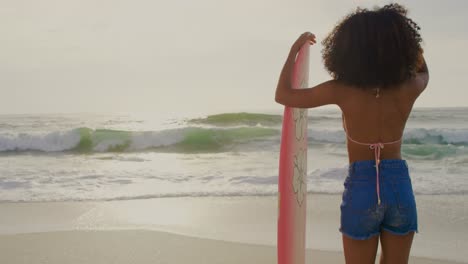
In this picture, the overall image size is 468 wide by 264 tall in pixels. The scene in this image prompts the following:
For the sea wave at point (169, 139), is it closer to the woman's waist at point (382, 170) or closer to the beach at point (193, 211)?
the beach at point (193, 211)

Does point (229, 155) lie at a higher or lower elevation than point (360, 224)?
lower

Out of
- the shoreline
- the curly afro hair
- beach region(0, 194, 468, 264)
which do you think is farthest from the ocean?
the curly afro hair

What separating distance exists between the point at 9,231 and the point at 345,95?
172 inches

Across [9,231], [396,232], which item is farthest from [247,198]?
[396,232]

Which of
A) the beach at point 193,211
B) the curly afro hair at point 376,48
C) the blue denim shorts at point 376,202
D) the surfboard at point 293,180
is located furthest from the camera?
the beach at point 193,211

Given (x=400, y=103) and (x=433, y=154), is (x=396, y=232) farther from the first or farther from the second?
(x=433, y=154)

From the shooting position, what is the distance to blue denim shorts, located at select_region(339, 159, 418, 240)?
90.9 inches

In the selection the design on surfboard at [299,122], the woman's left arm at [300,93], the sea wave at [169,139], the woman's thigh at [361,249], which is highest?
the woman's left arm at [300,93]

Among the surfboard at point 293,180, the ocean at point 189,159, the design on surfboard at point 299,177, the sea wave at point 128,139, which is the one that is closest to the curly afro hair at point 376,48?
the surfboard at point 293,180

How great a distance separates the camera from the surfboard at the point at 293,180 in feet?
10.5

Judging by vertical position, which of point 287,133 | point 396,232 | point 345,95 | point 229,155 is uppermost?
point 345,95

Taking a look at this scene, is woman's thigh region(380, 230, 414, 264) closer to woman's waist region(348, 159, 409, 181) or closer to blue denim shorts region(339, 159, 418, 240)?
blue denim shorts region(339, 159, 418, 240)

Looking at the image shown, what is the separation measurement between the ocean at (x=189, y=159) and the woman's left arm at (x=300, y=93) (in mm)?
5269

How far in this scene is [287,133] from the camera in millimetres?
3221
